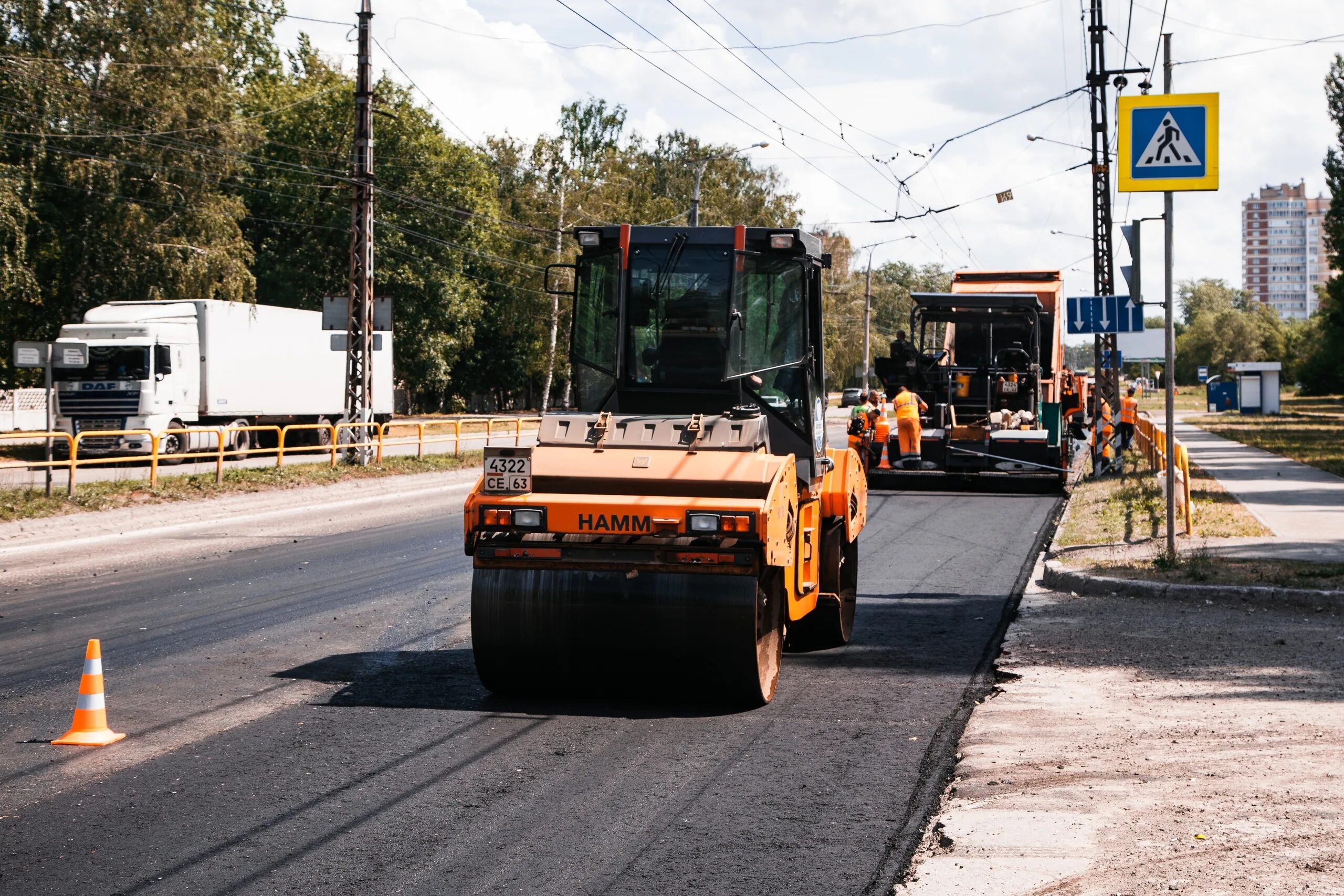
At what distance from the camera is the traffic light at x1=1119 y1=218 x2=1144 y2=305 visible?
15.0 meters

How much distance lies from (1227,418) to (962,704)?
197ft

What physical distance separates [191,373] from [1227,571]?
86.7 ft

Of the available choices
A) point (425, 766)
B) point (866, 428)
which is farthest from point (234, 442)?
point (425, 766)

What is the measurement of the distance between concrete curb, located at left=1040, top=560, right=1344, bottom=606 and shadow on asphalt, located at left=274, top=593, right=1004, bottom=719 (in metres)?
0.96

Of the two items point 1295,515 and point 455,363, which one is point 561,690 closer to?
point 1295,515

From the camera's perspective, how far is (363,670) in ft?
28.4

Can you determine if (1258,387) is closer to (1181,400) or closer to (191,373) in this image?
(1181,400)

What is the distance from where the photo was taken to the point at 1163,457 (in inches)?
915

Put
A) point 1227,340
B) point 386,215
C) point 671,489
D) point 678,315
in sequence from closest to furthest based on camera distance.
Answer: point 671,489
point 678,315
point 386,215
point 1227,340

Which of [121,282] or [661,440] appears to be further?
[121,282]

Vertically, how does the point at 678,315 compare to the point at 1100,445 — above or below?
above

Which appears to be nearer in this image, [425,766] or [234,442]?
[425,766]

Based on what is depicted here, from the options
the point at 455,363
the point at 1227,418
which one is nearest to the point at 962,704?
the point at 1227,418

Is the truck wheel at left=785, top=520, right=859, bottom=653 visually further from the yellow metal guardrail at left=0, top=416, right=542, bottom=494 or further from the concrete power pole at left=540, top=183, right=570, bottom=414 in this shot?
the concrete power pole at left=540, top=183, right=570, bottom=414
